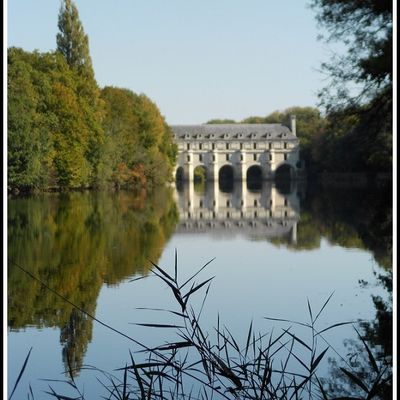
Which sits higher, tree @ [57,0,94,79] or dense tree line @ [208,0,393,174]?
tree @ [57,0,94,79]

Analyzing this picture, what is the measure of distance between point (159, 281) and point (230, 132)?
56.6m

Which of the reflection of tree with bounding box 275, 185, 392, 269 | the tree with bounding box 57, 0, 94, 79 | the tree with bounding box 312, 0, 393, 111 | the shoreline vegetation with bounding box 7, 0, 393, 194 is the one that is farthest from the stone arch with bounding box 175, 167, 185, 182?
the tree with bounding box 312, 0, 393, 111

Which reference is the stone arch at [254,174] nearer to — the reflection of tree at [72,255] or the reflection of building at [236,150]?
the reflection of building at [236,150]

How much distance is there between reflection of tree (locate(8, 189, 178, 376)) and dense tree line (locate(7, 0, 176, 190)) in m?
4.28

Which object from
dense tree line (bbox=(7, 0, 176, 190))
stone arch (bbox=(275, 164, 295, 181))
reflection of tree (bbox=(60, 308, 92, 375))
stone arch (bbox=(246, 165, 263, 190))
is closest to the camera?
reflection of tree (bbox=(60, 308, 92, 375))

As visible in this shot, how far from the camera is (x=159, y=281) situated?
316 inches

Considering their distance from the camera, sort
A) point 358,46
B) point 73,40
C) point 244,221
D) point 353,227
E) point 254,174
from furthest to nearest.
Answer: point 254,174 → point 73,40 → point 244,221 → point 353,227 → point 358,46

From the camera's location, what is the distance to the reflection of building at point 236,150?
203 ft

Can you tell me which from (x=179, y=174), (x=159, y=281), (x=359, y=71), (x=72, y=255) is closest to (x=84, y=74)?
(x=72, y=255)

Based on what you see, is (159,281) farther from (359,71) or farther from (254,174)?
(254,174)

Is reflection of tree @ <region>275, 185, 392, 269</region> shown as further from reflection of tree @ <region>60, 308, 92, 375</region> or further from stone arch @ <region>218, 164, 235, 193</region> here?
stone arch @ <region>218, 164, 235, 193</region>

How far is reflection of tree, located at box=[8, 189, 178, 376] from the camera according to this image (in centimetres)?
616

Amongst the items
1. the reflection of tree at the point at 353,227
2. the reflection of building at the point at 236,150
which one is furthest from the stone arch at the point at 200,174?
the reflection of tree at the point at 353,227

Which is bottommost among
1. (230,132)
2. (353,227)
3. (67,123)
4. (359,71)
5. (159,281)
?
(159,281)
